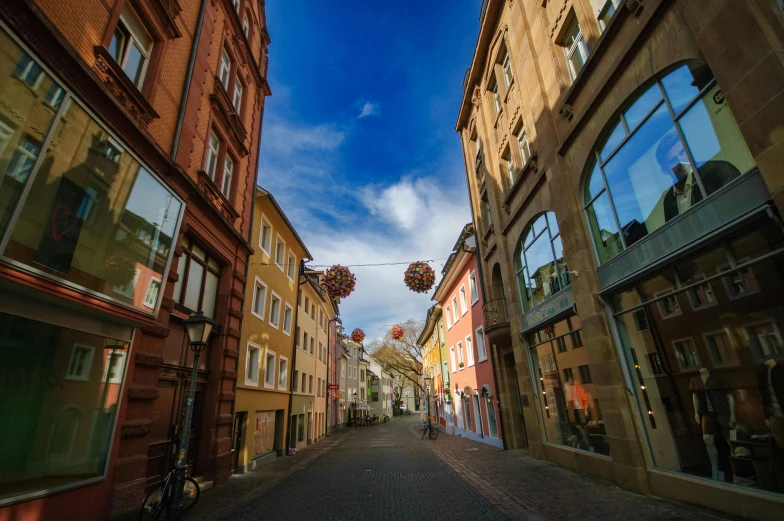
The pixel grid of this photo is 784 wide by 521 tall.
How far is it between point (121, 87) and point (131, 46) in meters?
1.42

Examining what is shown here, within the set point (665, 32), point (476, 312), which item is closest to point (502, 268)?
point (476, 312)

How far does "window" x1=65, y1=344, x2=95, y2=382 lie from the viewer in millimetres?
5645

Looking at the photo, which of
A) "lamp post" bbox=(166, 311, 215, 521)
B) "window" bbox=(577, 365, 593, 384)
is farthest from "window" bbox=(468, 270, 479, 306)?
"lamp post" bbox=(166, 311, 215, 521)

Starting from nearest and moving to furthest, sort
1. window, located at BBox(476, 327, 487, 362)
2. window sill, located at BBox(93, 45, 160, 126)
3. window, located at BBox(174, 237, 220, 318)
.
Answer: window sill, located at BBox(93, 45, 160, 126) → window, located at BBox(174, 237, 220, 318) → window, located at BBox(476, 327, 487, 362)

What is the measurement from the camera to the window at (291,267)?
19458 mm

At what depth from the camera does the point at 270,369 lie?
16.1 meters

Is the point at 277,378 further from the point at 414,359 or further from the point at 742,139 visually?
the point at 414,359

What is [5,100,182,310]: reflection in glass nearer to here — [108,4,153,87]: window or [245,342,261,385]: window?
[108,4,153,87]: window

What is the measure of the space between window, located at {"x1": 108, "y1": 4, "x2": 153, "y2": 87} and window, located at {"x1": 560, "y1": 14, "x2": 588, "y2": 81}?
32.7 ft

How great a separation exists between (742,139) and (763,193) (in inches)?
31.4

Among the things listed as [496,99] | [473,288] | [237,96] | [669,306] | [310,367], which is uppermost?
[496,99]

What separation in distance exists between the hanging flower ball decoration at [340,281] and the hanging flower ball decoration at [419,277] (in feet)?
Answer: 6.13

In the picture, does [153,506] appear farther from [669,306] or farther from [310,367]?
[310,367]

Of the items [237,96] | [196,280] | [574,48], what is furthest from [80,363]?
[574,48]
